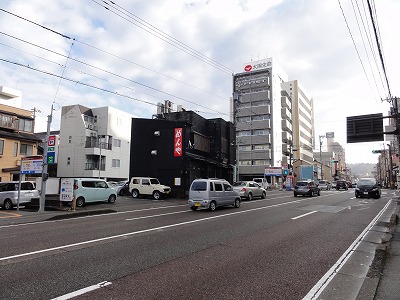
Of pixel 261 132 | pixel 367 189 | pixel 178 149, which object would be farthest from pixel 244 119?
pixel 178 149

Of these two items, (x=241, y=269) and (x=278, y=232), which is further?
(x=278, y=232)

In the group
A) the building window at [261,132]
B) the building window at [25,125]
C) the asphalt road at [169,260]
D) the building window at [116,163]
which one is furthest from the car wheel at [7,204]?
the building window at [261,132]

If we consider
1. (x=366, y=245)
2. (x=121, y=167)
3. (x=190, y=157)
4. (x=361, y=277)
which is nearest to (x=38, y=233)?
(x=361, y=277)

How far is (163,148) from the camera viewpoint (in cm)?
2966

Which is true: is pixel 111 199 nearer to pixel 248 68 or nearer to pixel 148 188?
pixel 148 188

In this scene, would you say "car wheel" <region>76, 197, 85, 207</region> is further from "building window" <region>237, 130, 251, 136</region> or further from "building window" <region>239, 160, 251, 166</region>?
"building window" <region>237, 130, 251, 136</region>

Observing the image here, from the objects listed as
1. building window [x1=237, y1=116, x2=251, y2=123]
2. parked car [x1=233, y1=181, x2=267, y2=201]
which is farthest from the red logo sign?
parked car [x1=233, y1=181, x2=267, y2=201]

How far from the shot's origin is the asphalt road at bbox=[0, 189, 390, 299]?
4918mm

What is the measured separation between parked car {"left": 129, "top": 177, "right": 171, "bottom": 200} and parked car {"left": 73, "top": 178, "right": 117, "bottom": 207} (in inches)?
202

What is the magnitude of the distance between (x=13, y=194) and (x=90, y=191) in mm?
4580

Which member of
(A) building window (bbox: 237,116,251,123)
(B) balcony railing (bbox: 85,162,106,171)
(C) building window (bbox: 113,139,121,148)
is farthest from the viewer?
(A) building window (bbox: 237,116,251,123)

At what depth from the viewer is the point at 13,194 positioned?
18828 millimetres

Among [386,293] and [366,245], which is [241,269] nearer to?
[386,293]

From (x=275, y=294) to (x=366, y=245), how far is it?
17.6 ft
